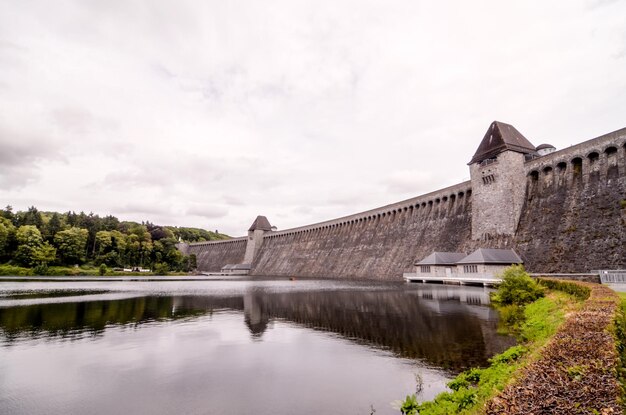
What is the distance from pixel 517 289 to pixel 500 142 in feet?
104

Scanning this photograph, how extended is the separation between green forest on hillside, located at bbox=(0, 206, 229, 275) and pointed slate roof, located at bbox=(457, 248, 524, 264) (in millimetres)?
84598

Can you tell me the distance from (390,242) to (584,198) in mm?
33861

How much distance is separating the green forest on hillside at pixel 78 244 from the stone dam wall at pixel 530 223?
182ft

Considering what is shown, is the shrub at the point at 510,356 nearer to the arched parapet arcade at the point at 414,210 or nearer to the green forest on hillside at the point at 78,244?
the arched parapet arcade at the point at 414,210

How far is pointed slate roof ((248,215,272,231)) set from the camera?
121 metres

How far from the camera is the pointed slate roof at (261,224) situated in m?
121

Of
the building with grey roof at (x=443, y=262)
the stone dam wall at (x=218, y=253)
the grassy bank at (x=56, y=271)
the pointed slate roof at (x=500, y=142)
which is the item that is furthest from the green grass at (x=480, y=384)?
the stone dam wall at (x=218, y=253)

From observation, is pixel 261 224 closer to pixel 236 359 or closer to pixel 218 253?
pixel 218 253

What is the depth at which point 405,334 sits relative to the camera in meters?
14.1

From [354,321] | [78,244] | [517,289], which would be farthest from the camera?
[78,244]

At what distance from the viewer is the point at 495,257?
38.6 m

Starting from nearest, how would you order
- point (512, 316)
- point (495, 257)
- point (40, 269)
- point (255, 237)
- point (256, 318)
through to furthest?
point (512, 316) < point (256, 318) < point (495, 257) < point (40, 269) < point (255, 237)

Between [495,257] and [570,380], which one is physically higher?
[495,257]

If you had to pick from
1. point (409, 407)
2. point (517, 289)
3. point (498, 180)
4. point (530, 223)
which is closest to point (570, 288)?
point (517, 289)
